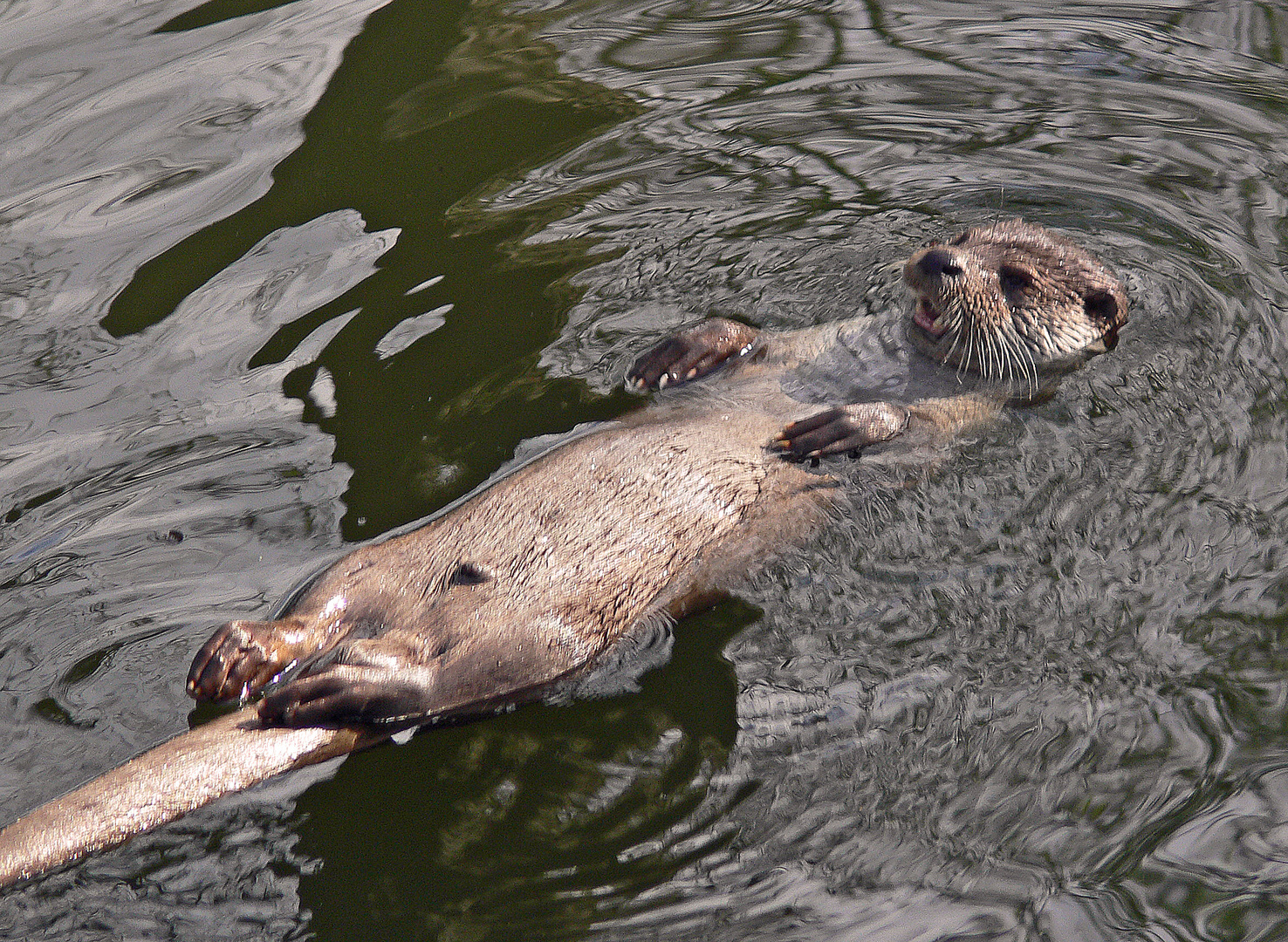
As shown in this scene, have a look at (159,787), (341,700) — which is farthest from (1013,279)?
(159,787)

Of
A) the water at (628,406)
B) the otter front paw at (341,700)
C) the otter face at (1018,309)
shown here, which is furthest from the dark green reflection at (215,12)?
the otter front paw at (341,700)

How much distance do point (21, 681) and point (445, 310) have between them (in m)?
1.91

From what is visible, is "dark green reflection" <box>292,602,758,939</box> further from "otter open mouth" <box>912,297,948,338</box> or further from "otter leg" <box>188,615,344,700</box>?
"otter open mouth" <box>912,297,948,338</box>

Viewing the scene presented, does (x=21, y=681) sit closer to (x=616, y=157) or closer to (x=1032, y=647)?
(x=1032, y=647)

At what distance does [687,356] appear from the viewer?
3982 millimetres

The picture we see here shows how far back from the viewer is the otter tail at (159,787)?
7.74 ft

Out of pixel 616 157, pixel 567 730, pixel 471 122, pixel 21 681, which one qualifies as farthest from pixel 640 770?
pixel 471 122

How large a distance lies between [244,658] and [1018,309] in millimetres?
2677

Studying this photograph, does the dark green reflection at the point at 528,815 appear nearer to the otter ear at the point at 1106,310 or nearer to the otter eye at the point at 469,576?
the otter eye at the point at 469,576

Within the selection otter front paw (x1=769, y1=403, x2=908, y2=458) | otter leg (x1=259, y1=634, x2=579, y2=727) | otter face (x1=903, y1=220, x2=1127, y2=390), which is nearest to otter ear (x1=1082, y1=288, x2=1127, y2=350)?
→ otter face (x1=903, y1=220, x2=1127, y2=390)

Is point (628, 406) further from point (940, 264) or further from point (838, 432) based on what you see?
point (940, 264)

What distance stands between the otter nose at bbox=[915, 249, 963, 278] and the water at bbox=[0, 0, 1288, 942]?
0.40 m

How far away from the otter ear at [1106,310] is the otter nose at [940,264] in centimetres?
49

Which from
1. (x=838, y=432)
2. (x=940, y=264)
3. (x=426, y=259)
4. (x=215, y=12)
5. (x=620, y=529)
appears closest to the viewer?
(x=620, y=529)
